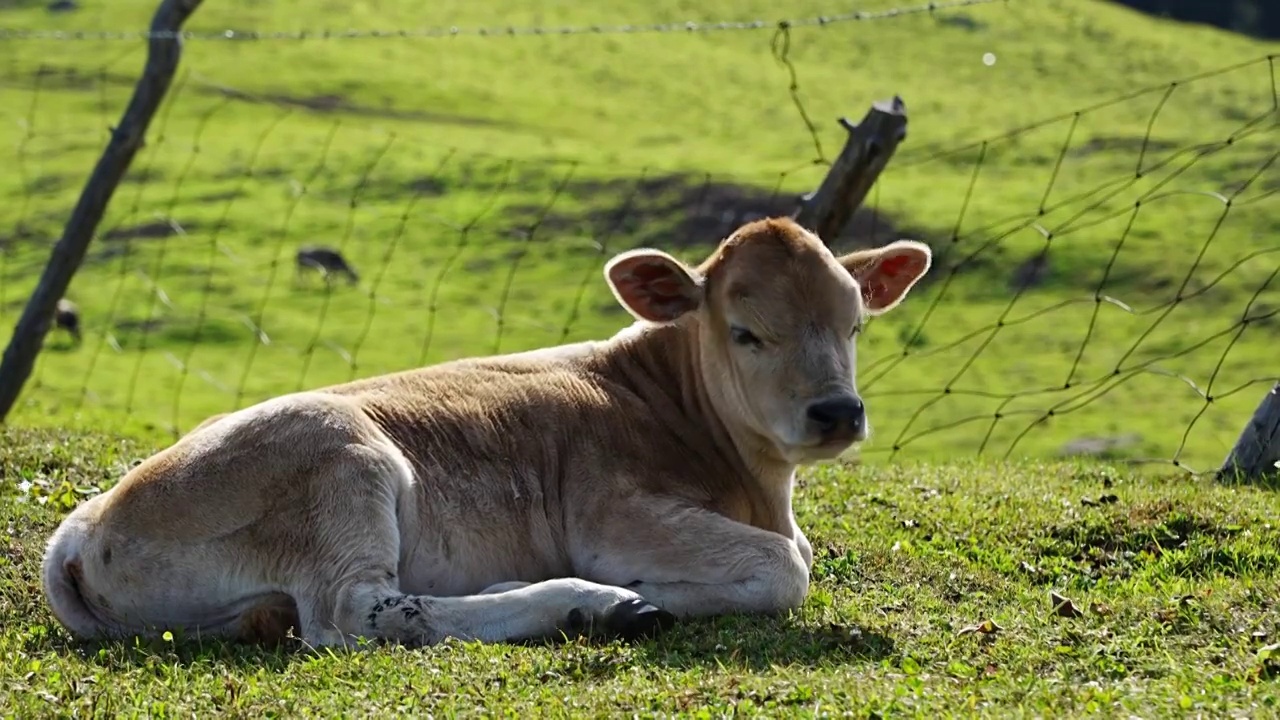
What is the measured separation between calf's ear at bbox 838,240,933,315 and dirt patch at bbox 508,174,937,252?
41.1 meters

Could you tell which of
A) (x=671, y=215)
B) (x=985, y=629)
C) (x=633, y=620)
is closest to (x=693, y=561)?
(x=633, y=620)

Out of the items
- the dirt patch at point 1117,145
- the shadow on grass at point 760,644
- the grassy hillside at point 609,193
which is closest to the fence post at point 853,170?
the shadow on grass at point 760,644

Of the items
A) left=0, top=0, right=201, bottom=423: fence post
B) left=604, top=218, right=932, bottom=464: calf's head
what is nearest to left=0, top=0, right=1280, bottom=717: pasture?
left=0, top=0, right=201, bottom=423: fence post

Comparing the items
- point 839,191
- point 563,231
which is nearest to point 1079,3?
point 563,231

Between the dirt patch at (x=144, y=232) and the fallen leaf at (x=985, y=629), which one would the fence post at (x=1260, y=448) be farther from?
the dirt patch at (x=144, y=232)

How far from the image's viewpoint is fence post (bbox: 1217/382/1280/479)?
10.6 m

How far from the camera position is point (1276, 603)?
724cm

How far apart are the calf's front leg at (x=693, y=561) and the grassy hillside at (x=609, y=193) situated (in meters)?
7.90

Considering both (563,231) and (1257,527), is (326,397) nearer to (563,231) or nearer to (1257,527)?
(1257,527)

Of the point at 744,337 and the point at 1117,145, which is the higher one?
the point at 744,337

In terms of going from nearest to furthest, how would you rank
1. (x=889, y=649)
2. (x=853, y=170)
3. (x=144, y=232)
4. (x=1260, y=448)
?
(x=889, y=649) → (x=1260, y=448) → (x=853, y=170) → (x=144, y=232)

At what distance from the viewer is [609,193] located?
201 feet

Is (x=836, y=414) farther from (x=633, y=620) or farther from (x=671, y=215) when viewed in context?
(x=671, y=215)

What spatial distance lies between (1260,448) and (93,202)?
8.23m
